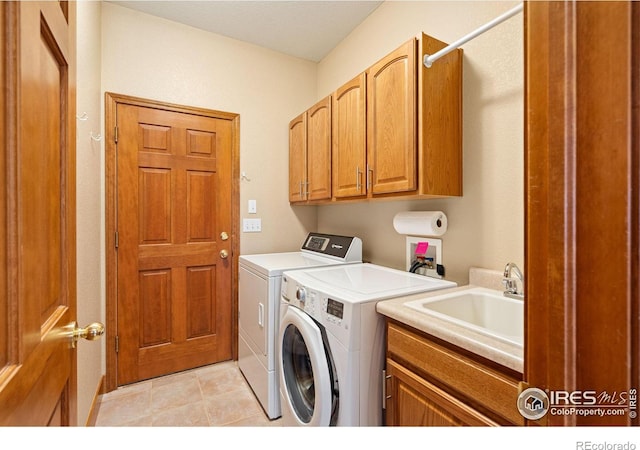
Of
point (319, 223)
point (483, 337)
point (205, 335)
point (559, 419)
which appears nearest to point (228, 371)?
point (205, 335)

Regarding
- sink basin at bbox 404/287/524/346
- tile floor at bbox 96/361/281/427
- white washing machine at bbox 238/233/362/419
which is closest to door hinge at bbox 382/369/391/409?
sink basin at bbox 404/287/524/346

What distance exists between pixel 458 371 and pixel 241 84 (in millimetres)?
2536

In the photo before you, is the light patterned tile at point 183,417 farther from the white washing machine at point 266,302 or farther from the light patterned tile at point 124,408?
the white washing machine at point 266,302

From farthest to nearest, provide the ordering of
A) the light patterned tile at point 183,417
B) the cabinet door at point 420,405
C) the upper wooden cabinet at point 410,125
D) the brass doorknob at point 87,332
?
the light patterned tile at point 183,417 < the upper wooden cabinet at point 410,125 < the cabinet door at point 420,405 < the brass doorknob at point 87,332

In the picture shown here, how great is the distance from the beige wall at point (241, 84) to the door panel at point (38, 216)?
161 centimetres

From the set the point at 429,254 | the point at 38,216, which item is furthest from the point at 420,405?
the point at 38,216

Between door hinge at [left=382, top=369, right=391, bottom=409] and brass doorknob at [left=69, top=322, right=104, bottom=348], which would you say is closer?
brass doorknob at [left=69, top=322, right=104, bottom=348]

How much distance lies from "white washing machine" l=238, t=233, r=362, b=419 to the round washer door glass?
189 millimetres

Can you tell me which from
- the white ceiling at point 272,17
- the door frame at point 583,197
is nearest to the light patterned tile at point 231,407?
the door frame at point 583,197

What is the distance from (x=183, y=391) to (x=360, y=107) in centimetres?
225

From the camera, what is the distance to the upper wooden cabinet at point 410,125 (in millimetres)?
1434

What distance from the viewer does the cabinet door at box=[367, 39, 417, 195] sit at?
1452 millimetres

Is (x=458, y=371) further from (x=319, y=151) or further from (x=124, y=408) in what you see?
(x=124, y=408)

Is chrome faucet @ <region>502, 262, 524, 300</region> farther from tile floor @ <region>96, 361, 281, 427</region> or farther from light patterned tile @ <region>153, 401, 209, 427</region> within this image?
light patterned tile @ <region>153, 401, 209, 427</region>
